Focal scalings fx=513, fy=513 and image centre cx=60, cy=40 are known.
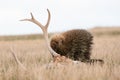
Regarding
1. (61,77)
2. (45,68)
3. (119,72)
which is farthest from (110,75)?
(45,68)

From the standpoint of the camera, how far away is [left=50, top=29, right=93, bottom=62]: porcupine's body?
9.98 m

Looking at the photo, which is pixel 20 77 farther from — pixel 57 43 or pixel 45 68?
pixel 57 43

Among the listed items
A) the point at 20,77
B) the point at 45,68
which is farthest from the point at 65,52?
the point at 20,77

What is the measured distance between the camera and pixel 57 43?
9.95 meters

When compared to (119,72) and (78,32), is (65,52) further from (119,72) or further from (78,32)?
(119,72)

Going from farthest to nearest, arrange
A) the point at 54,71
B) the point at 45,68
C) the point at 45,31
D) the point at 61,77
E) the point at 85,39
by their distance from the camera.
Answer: the point at 85,39 < the point at 45,31 < the point at 45,68 < the point at 54,71 < the point at 61,77

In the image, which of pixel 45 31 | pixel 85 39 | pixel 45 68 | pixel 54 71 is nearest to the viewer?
pixel 54 71

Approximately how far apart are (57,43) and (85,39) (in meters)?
0.61

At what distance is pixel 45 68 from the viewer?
834cm

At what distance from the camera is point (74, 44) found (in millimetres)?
10109

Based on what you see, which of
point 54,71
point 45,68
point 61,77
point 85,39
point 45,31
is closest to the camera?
point 61,77

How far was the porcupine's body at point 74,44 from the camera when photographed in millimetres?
Answer: 9977

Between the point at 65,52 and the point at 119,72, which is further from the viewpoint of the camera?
the point at 65,52

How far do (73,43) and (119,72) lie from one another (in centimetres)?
267
